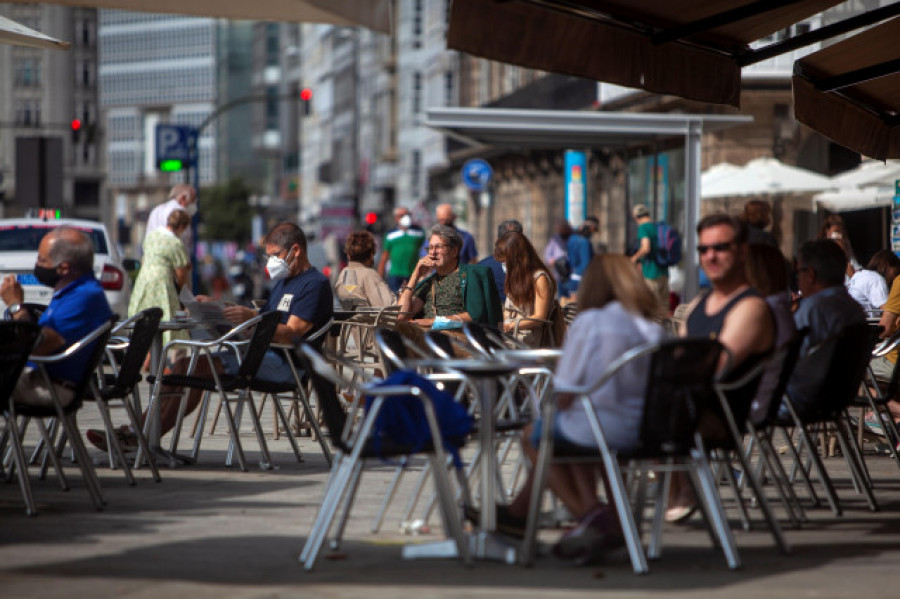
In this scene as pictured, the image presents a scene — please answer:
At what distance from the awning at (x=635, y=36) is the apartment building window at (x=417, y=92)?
209ft

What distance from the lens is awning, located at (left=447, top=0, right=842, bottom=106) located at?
27.6 feet

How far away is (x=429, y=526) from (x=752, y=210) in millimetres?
8000

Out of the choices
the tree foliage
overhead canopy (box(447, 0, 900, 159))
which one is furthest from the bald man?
the tree foliage

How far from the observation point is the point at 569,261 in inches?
1029

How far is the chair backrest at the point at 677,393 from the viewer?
669 centimetres

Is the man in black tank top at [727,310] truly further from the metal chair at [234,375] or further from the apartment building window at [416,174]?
the apartment building window at [416,174]

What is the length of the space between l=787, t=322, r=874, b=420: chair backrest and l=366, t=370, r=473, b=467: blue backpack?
7.39 ft

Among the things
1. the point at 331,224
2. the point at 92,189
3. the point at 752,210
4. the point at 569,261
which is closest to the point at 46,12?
the point at 92,189

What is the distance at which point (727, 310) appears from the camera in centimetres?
763

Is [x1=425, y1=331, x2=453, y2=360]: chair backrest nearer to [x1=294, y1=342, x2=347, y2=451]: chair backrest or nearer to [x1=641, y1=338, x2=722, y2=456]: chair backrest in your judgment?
[x1=294, y1=342, x2=347, y2=451]: chair backrest

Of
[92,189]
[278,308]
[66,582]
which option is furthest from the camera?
[92,189]

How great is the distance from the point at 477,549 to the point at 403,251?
15.7m

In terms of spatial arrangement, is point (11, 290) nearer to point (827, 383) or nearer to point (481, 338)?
point (481, 338)

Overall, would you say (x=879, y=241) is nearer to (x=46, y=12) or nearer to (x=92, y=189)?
(x=46, y=12)
